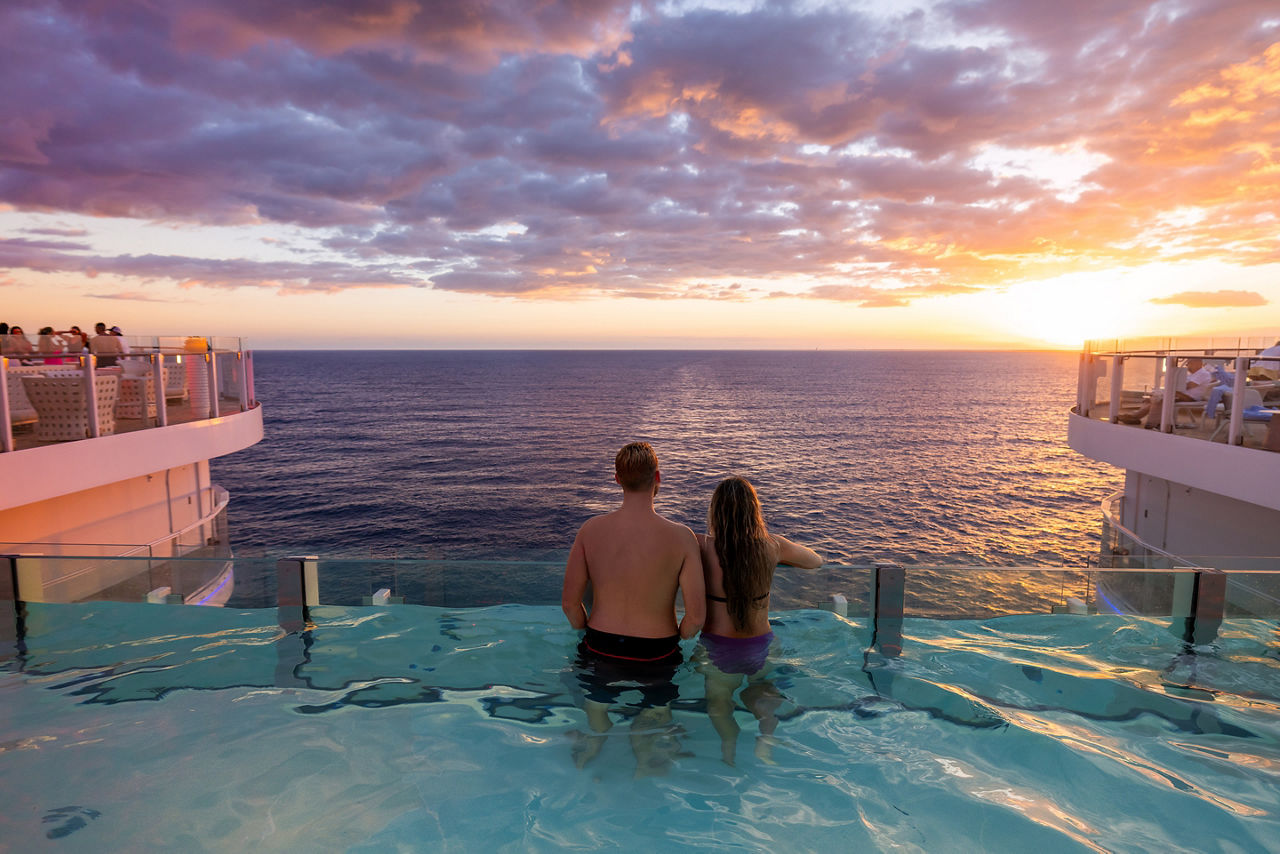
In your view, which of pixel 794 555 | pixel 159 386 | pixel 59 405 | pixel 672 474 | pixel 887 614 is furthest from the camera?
pixel 672 474

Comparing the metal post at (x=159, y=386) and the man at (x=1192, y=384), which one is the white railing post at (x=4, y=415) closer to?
the metal post at (x=159, y=386)

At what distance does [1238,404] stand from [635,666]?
10.1m

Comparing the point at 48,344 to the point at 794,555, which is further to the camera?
the point at 48,344

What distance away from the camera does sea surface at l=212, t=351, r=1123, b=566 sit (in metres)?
31.9

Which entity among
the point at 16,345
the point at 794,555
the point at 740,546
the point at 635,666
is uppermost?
the point at 16,345

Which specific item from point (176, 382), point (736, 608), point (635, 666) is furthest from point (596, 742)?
point (176, 382)

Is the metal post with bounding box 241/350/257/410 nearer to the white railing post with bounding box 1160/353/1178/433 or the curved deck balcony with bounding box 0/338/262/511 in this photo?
the curved deck balcony with bounding box 0/338/262/511

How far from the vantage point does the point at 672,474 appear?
4356 centimetres

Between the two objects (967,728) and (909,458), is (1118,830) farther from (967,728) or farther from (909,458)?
(909,458)

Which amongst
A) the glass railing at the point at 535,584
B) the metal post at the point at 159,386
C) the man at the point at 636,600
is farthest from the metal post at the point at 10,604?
the metal post at the point at 159,386

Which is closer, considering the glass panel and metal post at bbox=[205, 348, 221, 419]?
the glass panel

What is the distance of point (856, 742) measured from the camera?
13.3ft

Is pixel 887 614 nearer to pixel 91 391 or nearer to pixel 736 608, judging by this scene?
pixel 736 608

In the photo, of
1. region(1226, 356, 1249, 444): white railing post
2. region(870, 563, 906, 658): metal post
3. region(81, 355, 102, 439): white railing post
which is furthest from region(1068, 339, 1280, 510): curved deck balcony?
region(81, 355, 102, 439): white railing post
